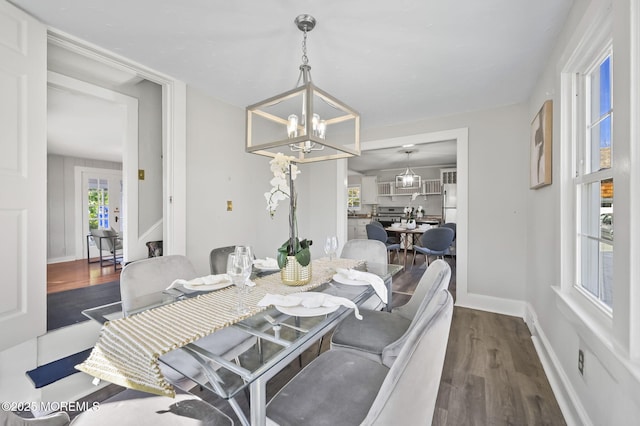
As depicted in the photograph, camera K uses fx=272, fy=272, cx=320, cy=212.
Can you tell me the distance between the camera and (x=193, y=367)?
89cm

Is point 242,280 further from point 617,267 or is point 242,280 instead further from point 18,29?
point 18,29

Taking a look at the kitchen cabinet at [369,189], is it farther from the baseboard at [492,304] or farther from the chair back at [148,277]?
the chair back at [148,277]

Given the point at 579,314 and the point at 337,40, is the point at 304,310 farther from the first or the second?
the point at 337,40

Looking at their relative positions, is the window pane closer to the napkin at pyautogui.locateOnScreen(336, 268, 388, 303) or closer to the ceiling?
the ceiling

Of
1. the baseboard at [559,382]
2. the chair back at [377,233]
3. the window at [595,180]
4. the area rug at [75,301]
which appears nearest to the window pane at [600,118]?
the window at [595,180]

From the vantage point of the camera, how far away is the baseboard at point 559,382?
136 centimetres

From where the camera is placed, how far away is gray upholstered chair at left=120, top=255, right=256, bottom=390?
91cm

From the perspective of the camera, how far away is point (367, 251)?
236 cm

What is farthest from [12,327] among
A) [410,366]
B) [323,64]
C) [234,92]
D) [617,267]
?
[617,267]

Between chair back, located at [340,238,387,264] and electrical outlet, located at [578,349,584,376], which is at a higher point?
chair back, located at [340,238,387,264]

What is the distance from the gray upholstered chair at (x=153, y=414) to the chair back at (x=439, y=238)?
4425 mm

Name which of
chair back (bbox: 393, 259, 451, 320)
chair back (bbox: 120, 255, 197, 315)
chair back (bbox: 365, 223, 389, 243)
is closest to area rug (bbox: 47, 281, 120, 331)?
chair back (bbox: 120, 255, 197, 315)

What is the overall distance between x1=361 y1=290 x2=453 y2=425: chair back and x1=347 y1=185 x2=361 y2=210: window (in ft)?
25.3

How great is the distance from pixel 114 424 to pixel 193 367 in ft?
0.84
